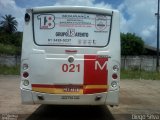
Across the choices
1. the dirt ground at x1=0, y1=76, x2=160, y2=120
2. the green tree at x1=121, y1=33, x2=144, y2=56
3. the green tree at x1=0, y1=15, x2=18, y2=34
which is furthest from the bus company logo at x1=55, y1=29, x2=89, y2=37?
the green tree at x1=0, y1=15, x2=18, y2=34

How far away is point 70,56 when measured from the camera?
10.8 meters

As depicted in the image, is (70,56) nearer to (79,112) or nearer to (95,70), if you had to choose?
(95,70)

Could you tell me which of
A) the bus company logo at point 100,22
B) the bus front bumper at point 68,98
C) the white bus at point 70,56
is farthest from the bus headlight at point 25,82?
the bus company logo at point 100,22

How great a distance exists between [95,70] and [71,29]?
1.33 m

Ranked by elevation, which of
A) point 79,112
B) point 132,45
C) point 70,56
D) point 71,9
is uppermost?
point 132,45

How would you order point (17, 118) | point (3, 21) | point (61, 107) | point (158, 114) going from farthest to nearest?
1. point (3, 21)
2. point (61, 107)
3. point (158, 114)
4. point (17, 118)

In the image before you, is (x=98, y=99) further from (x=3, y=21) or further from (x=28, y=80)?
(x=3, y=21)

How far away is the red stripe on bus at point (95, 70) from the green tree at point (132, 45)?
62.8 m

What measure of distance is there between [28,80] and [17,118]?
1.50 meters

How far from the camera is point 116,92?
35.8 ft

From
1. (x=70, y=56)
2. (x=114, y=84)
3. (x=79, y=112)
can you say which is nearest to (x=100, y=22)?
(x=70, y=56)

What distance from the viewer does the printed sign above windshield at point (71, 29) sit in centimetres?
1088

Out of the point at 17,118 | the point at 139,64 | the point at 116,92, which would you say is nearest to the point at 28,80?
the point at 17,118

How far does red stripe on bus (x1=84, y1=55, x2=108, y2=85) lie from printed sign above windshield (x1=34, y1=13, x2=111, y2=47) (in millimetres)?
424
